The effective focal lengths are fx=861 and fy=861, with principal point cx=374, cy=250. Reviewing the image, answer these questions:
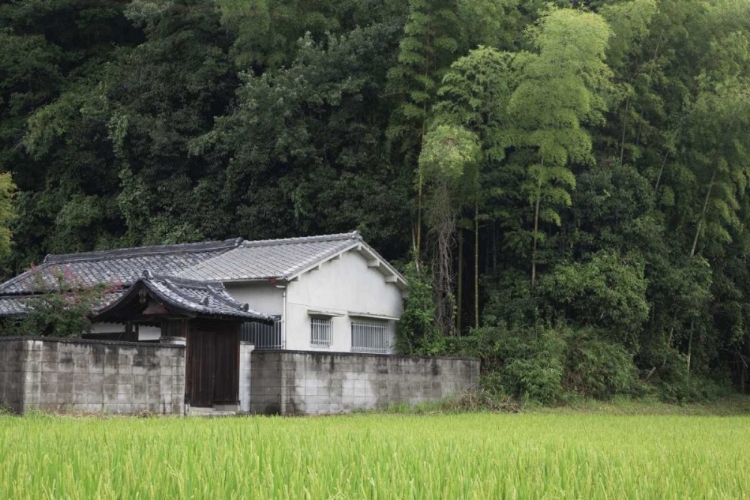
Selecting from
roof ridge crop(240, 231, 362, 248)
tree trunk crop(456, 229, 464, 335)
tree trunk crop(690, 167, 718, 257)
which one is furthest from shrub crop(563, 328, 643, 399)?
roof ridge crop(240, 231, 362, 248)

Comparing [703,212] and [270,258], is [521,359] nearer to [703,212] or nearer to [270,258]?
[270,258]

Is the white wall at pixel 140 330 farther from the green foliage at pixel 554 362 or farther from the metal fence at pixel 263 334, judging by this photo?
the green foliage at pixel 554 362

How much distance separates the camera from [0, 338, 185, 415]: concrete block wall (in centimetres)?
1061

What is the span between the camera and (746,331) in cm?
2252

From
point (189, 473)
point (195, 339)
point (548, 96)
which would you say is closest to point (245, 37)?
point (548, 96)

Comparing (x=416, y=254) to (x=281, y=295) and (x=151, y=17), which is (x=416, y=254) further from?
(x=151, y=17)

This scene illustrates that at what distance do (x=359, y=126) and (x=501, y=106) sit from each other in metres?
4.23

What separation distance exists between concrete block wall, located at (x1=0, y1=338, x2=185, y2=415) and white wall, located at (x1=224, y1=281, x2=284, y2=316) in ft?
13.4

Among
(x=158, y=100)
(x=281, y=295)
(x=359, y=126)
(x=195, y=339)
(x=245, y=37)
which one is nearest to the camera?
(x=195, y=339)

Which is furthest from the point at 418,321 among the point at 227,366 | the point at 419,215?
the point at 227,366

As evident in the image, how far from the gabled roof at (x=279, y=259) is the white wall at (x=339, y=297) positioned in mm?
286

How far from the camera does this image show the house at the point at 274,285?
1622 centimetres

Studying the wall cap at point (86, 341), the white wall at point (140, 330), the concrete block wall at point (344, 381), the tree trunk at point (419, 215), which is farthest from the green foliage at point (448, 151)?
the wall cap at point (86, 341)

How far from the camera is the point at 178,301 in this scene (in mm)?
13289
